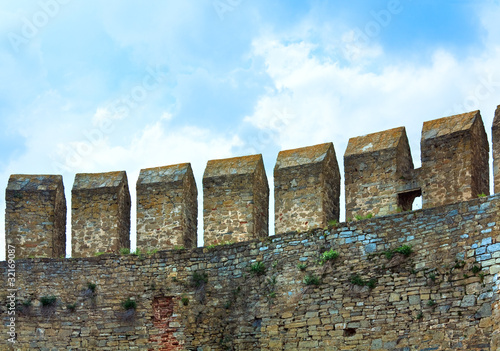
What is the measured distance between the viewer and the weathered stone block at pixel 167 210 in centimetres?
2819

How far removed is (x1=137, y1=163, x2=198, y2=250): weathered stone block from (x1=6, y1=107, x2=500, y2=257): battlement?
0.07 feet

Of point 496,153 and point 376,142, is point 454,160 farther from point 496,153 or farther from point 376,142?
point 376,142

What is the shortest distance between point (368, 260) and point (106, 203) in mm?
6656

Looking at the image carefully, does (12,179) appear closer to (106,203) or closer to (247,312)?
(106,203)

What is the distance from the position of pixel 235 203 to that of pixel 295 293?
274cm

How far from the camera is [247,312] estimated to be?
26781 millimetres

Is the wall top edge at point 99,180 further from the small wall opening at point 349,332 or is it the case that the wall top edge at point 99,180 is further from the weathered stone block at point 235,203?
the small wall opening at point 349,332

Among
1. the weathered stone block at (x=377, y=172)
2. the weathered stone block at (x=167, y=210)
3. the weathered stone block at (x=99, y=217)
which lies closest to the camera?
the weathered stone block at (x=377, y=172)

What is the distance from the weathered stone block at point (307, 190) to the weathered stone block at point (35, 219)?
535cm

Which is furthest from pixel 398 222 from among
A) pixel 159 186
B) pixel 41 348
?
pixel 41 348

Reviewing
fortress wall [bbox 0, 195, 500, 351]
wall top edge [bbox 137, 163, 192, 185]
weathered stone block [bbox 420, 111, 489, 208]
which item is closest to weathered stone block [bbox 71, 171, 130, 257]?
fortress wall [bbox 0, 195, 500, 351]

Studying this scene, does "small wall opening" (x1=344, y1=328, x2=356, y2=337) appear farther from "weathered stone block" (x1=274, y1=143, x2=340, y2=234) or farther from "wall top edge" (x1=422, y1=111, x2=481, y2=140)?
"wall top edge" (x1=422, y1=111, x2=481, y2=140)

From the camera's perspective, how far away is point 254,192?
27719mm

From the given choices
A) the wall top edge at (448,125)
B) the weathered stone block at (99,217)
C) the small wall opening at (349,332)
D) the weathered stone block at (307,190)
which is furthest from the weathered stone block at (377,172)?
the weathered stone block at (99,217)
